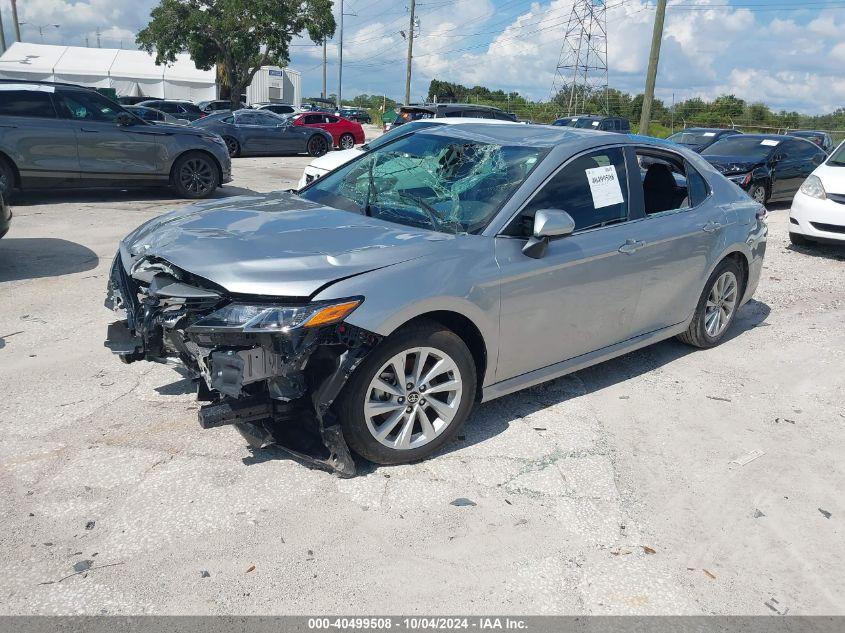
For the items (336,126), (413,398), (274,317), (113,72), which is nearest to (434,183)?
(413,398)

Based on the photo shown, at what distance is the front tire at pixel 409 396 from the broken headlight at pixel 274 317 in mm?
289

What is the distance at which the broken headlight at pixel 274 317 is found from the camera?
326 cm

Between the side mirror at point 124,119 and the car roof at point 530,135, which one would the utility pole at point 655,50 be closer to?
the side mirror at point 124,119

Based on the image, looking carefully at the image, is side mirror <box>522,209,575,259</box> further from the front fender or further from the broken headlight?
the broken headlight

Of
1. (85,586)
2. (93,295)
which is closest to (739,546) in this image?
(85,586)

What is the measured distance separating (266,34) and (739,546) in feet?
155

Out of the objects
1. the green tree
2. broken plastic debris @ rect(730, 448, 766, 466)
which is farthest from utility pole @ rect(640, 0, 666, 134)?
the green tree

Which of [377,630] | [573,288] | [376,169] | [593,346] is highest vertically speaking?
[376,169]

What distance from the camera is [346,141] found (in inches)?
1036

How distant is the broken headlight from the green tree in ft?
148

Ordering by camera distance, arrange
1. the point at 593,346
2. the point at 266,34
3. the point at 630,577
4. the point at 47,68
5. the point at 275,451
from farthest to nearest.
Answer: the point at 47,68
the point at 266,34
the point at 593,346
the point at 275,451
the point at 630,577

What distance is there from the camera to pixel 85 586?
2787 millimetres

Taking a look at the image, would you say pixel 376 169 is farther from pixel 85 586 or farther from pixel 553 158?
pixel 85 586

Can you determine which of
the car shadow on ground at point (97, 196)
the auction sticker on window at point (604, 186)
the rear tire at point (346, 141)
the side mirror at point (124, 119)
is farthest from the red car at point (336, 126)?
the auction sticker on window at point (604, 186)
